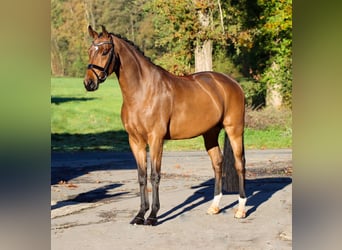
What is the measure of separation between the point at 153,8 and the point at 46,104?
22394mm

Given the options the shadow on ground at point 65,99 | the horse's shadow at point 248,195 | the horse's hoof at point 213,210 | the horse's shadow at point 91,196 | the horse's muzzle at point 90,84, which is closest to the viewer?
the horse's muzzle at point 90,84

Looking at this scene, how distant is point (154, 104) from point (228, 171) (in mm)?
2534

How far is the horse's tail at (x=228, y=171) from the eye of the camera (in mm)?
9555

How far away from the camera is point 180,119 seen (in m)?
8.09

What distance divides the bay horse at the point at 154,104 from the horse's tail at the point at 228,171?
93 cm

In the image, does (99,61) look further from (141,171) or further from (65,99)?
(65,99)

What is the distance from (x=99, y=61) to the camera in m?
7.45

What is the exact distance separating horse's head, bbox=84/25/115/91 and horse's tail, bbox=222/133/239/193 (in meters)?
2.46

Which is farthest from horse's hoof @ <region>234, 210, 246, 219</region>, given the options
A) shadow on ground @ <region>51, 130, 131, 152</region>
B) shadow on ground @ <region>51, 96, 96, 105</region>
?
shadow on ground @ <region>51, 96, 96, 105</region>

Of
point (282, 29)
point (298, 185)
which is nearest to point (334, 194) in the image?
point (298, 185)

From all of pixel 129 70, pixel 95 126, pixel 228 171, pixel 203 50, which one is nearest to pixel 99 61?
pixel 129 70

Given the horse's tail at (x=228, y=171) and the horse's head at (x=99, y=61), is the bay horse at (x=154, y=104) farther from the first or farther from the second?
the horse's tail at (x=228, y=171)

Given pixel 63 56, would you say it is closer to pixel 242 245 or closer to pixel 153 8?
pixel 153 8

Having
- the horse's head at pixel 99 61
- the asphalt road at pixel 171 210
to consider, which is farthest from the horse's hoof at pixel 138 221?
the horse's head at pixel 99 61
